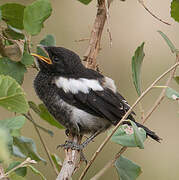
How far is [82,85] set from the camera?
324 centimetres

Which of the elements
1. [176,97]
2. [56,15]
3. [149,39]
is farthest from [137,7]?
[176,97]

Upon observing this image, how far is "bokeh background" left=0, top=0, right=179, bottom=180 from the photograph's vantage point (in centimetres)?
539

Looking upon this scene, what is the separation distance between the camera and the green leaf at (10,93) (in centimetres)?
163

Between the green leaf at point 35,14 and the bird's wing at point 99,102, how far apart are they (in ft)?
3.16

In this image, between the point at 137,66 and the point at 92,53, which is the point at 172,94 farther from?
the point at 92,53

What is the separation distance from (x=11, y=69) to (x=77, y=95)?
0.99 metres

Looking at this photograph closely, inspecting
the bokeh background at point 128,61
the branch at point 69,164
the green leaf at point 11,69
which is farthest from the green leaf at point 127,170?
the bokeh background at point 128,61

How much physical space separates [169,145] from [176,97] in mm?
4034

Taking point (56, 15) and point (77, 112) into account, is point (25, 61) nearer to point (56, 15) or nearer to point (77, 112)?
point (77, 112)

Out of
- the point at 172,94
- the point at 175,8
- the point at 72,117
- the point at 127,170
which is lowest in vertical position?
the point at 72,117

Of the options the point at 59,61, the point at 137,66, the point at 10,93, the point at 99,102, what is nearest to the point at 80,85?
the point at 99,102

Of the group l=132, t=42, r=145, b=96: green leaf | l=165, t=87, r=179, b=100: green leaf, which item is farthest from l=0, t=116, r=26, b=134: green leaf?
l=132, t=42, r=145, b=96: green leaf

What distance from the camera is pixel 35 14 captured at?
226cm

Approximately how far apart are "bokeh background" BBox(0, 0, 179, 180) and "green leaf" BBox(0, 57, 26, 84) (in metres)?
2.96
